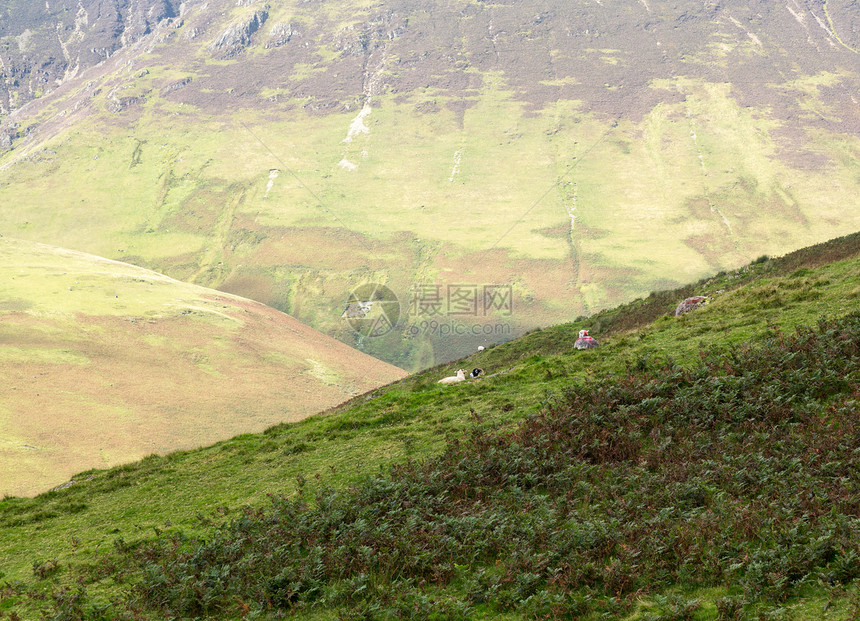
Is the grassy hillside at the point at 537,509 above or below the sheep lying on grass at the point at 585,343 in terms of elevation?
above

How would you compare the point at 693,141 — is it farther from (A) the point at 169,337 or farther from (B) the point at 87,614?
(B) the point at 87,614

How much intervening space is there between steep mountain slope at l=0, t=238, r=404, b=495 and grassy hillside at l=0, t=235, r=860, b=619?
94.4ft

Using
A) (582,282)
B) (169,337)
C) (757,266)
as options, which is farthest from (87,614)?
(582,282)

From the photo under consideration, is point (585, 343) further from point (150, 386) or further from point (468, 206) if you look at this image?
point (468, 206)

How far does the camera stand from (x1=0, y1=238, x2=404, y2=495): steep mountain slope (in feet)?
150

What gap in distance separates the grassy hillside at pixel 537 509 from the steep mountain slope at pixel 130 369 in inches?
1133

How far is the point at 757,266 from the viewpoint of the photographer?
114 feet

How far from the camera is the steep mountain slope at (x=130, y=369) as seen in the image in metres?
45.6

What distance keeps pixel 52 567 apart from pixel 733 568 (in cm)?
1368

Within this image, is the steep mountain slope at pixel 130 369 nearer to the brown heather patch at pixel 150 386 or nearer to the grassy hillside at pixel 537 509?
the brown heather patch at pixel 150 386

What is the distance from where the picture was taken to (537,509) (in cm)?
1114

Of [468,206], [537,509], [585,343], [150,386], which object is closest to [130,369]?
[150,386]

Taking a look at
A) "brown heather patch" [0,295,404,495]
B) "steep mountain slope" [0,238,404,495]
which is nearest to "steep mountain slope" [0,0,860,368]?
"steep mountain slope" [0,238,404,495]

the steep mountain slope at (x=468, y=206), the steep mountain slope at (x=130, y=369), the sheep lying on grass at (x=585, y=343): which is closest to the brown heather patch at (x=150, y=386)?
the steep mountain slope at (x=130, y=369)
